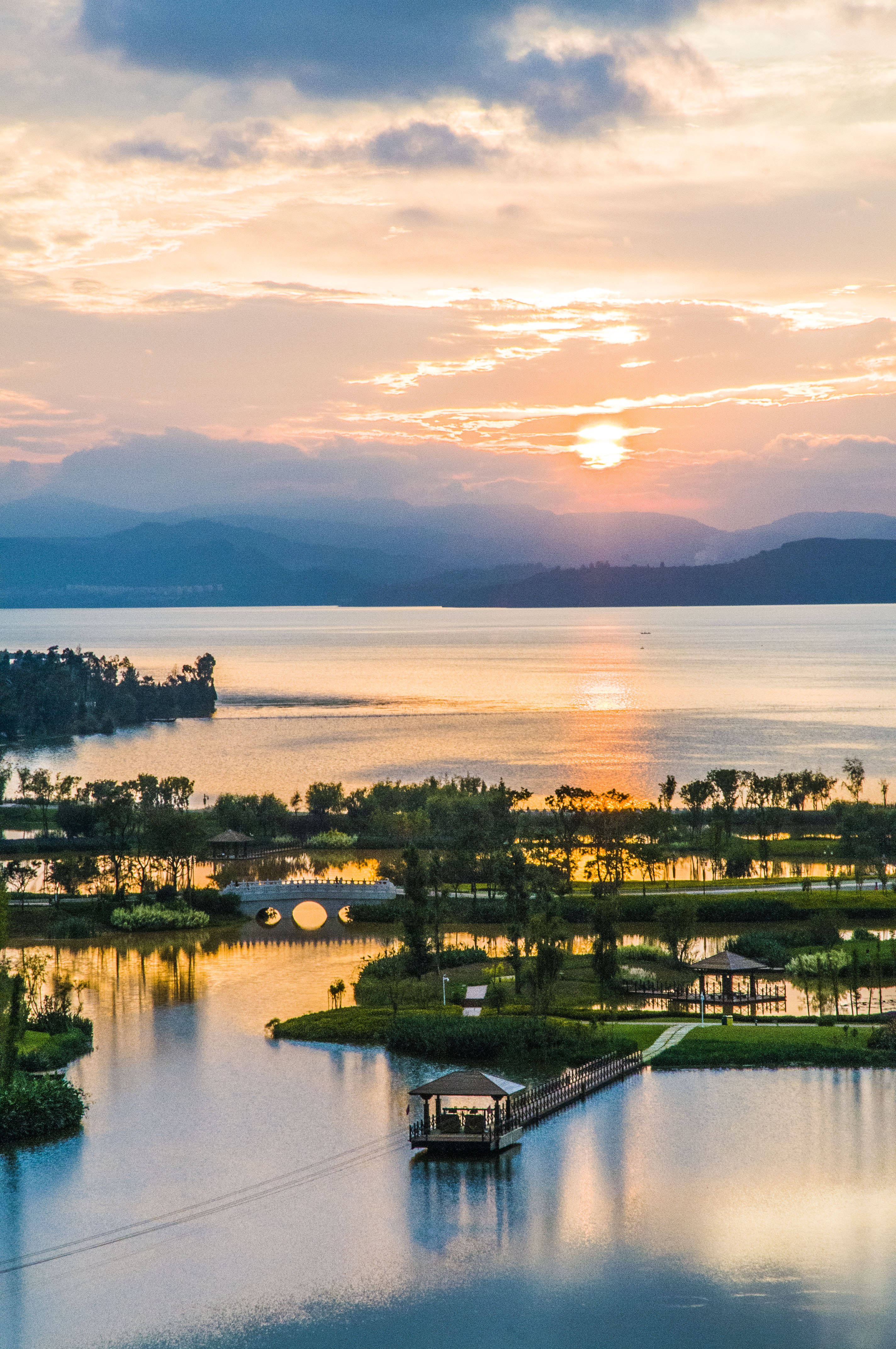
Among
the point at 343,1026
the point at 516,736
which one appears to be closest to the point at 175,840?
the point at 343,1026

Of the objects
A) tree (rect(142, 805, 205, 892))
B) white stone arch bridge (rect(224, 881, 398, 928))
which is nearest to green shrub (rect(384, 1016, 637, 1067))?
white stone arch bridge (rect(224, 881, 398, 928))

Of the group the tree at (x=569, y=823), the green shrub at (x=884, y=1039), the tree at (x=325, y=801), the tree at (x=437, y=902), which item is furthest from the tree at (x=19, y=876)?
the green shrub at (x=884, y=1039)

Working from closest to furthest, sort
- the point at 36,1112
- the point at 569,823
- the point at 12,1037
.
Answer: the point at 36,1112 < the point at 12,1037 < the point at 569,823

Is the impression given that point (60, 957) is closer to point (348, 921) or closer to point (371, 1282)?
point (348, 921)

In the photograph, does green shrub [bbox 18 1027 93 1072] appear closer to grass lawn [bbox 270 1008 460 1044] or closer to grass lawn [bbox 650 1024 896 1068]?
Result: grass lawn [bbox 270 1008 460 1044]

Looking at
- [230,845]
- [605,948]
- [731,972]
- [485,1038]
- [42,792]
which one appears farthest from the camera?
[42,792]

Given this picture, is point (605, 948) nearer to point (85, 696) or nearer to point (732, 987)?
point (732, 987)
